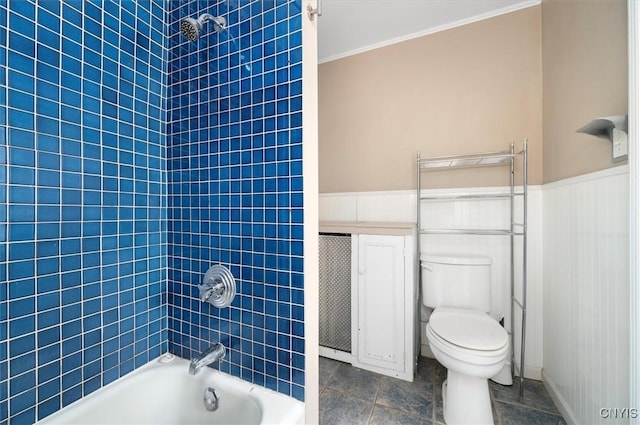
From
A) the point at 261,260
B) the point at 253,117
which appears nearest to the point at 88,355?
the point at 261,260

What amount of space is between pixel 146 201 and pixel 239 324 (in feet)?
2.15

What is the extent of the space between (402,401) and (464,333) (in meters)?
0.55

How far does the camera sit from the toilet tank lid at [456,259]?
1.66m

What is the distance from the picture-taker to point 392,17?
6.07ft

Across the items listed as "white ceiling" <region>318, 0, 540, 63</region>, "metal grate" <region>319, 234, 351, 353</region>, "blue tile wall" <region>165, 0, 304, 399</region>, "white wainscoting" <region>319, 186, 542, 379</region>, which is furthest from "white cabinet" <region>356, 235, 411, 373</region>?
"white ceiling" <region>318, 0, 540, 63</region>

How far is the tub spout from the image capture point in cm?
94

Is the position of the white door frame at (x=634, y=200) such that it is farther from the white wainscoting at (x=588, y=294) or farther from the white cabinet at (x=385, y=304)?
the white cabinet at (x=385, y=304)

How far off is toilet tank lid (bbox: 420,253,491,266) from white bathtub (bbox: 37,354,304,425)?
4.03 ft

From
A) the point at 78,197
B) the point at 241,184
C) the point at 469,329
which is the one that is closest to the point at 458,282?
the point at 469,329

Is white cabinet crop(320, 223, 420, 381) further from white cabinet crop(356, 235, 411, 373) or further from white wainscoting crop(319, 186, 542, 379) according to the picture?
white wainscoting crop(319, 186, 542, 379)

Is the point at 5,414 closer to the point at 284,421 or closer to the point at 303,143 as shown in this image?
the point at 284,421

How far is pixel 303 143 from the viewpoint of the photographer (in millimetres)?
904

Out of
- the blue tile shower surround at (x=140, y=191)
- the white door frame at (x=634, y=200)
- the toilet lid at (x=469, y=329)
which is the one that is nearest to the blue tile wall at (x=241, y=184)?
the blue tile shower surround at (x=140, y=191)

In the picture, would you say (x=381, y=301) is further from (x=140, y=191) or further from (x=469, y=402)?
(x=140, y=191)
